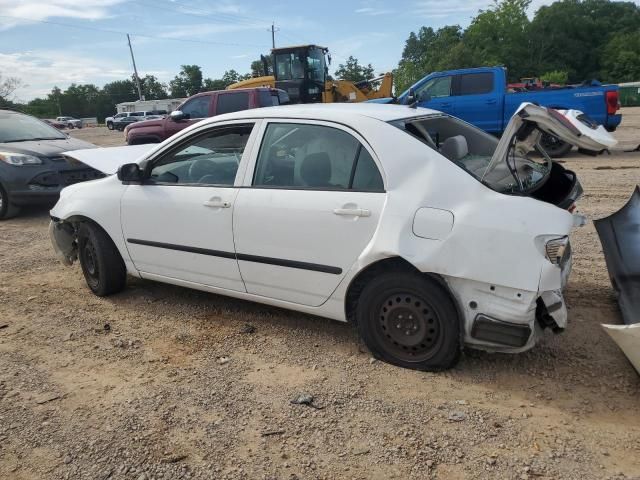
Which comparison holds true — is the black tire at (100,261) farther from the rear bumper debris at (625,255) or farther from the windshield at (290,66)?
the windshield at (290,66)

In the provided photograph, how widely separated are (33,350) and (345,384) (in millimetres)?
2315

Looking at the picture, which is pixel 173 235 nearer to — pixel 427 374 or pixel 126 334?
pixel 126 334

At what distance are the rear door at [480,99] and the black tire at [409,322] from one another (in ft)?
31.7

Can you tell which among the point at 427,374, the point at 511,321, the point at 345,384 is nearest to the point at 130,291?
the point at 345,384

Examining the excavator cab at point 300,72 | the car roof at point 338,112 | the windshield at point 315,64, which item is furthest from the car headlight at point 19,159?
the windshield at point 315,64

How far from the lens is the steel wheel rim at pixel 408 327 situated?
287 centimetres

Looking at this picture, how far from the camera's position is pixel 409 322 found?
2941 millimetres

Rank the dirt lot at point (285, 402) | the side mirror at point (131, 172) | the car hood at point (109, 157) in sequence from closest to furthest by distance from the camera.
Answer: the dirt lot at point (285, 402)
the side mirror at point (131, 172)
the car hood at point (109, 157)

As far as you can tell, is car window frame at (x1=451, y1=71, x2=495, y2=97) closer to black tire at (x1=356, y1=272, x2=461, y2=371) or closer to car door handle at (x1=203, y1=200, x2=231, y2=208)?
car door handle at (x1=203, y1=200, x2=231, y2=208)

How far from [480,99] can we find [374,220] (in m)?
9.81

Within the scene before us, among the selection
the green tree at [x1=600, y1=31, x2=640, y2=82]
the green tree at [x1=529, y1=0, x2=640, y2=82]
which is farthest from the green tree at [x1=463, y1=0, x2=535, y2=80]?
the green tree at [x1=600, y1=31, x2=640, y2=82]

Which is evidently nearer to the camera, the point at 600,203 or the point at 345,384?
A: the point at 345,384

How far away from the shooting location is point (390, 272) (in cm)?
293

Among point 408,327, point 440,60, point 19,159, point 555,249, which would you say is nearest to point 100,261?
point 408,327
